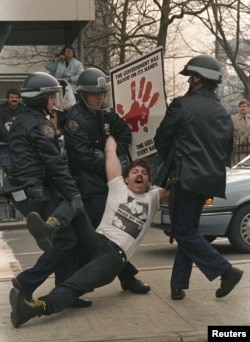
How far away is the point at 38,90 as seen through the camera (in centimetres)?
603

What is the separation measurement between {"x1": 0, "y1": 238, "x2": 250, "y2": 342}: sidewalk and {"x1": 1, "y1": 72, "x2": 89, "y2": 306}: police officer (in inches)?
15.6

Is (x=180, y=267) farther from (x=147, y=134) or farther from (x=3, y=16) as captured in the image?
(x=3, y=16)

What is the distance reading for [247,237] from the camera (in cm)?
933

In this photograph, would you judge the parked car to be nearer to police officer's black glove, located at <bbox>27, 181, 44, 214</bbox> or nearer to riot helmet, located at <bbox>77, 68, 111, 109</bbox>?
riot helmet, located at <bbox>77, 68, 111, 109</bbox>

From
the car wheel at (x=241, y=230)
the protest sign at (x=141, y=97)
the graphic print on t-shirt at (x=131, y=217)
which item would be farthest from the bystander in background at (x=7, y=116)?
the graphic print on t-shirt at (x=131, y=217)

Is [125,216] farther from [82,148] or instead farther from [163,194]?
[82,148]

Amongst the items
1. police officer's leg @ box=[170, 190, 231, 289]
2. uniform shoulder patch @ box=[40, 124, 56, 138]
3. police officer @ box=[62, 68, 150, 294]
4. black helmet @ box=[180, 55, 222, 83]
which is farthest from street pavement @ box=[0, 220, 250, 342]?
black helmet @ box=[180, 55, 222, 83]

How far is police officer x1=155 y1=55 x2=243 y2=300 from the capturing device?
20.2 feet

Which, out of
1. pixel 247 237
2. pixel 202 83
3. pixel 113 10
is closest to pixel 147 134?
pixel 202 83

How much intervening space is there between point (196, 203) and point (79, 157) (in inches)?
41.0

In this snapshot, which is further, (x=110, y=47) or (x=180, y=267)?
(x=110, y=47)

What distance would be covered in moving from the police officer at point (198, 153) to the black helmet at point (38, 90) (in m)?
0.96

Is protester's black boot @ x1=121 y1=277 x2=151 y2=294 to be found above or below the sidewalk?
above

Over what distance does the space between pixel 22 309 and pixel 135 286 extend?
54.5 inches
